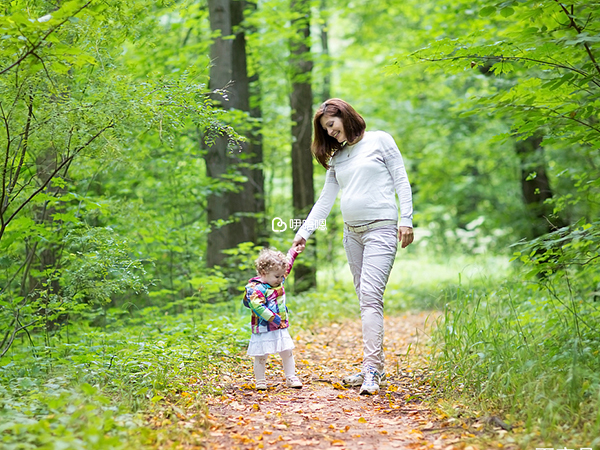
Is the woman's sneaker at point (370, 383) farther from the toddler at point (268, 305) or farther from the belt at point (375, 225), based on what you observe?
the belt at point (375, 225)

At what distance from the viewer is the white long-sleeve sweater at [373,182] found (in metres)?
4.02

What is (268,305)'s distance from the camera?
13.2 ft

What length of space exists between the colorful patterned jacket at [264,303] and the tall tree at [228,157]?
350 centimetres

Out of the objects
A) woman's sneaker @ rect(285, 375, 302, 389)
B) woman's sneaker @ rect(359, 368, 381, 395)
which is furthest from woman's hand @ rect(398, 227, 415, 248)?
woman's sneaker @ rect(285, 375, 302, 389)

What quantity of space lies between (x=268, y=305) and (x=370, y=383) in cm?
97

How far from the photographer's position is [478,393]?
11.6ft

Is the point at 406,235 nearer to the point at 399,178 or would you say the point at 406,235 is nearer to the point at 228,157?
the point at 399,178

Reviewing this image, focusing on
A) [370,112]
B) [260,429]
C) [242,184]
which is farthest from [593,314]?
[370,112]

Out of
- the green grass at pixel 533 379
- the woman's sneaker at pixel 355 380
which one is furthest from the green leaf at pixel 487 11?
the woman's sneaker at pixel 355 380

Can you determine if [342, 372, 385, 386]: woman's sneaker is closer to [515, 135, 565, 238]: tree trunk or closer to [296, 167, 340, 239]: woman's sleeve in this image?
[296, 167, 340, 239]: woman's sleeve

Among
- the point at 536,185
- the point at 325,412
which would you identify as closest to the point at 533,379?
the point at 325,412

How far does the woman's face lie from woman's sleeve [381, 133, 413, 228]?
331 mm

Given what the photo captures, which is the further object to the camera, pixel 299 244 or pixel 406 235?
pixel 299 244

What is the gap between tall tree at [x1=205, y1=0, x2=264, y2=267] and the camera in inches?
301
